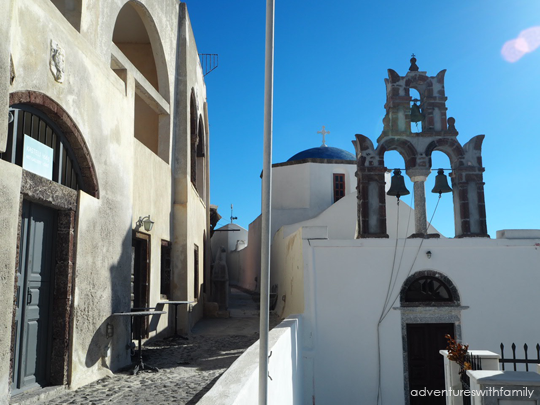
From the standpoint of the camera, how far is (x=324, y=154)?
68.0ft

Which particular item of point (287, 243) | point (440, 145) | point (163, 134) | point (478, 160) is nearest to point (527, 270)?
point (478, 160)

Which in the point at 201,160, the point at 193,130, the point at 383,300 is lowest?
the point at 383,300

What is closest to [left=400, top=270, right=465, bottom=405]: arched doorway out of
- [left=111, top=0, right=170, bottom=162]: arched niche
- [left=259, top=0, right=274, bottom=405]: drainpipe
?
[left=111, top=0, right=170, bottom=162]: arched niche

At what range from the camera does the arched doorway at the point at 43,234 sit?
14.2 ft

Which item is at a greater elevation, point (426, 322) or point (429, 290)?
point (429, 290)

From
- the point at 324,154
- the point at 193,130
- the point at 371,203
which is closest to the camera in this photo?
the point at 371,203

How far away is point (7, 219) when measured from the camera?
3.78 m

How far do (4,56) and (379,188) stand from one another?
783 cm

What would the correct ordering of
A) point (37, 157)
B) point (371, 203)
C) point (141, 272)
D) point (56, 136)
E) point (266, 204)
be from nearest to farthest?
point (266, 204) → point (37, 157) → point (56, 136) → point (141, 272) → point (371, 203)

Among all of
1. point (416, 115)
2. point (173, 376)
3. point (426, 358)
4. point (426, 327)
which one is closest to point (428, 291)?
point (426, 327)

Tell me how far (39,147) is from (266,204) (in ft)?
9.48

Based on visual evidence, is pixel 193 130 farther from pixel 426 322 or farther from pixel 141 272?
pixel 426 322

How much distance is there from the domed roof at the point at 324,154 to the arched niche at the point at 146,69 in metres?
9.69

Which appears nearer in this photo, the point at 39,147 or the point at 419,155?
the point at 39,147
